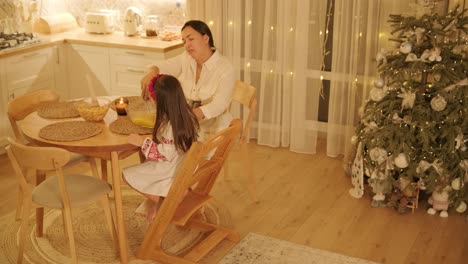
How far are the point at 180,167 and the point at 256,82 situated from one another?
2.00 m

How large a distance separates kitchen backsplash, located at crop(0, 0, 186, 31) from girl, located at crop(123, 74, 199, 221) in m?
2.44

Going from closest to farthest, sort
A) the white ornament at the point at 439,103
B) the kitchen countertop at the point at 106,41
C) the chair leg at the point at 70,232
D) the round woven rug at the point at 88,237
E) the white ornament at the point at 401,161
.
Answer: the chair leg at the point at 70,232 → the round woven rug at the point at 88,237 → the white ornament at the point at 439,103 → the white ornament at the point at 401,161 → the kitchen countertop at the point at 106,41

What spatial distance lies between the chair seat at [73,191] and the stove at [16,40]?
1.92m

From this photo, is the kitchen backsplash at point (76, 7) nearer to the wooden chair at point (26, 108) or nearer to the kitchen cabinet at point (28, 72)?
the kitchen cabinet at point (28, 72)

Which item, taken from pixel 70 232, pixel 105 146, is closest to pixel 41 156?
pixel 105 146

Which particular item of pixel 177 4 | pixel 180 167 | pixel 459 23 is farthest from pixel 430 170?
pixel 177 4

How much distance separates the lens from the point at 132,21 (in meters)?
5.43

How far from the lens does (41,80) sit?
5.21 meters

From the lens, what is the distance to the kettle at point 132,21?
541 centimetres

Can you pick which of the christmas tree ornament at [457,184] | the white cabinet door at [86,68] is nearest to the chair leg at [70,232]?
the christmas tree ornament at [457,184]

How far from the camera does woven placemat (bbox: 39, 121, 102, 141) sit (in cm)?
315

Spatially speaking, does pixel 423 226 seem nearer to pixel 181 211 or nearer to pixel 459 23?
pixel 459 23

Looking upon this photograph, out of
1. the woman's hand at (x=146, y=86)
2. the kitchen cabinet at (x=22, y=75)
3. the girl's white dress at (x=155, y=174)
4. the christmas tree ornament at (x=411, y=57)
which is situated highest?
the christmas tree ornament at (x=411, y=57)

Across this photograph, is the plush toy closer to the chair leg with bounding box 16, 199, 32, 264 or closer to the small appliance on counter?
the chair leg with bounding box 16, 199, 32, 264
